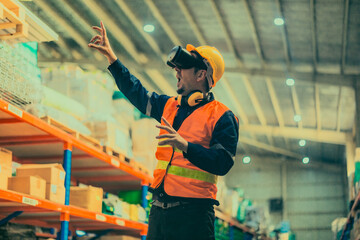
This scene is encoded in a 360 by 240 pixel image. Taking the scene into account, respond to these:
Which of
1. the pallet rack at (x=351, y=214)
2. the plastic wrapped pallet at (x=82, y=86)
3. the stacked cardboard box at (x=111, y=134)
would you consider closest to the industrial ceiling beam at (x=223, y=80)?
the plastic wrapped pallet at (x=82, y=86)

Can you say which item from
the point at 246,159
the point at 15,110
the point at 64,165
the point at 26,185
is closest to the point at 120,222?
the point at 64,165

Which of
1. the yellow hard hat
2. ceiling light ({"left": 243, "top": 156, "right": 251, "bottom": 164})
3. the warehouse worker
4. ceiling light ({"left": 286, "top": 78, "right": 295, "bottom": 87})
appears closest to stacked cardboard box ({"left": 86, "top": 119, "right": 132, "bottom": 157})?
the warehouse worker

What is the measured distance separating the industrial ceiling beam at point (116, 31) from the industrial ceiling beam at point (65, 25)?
29.7 inches

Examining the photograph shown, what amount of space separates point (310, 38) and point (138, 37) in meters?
3.55

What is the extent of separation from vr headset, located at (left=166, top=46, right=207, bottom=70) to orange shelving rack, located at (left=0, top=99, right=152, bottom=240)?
219 cm

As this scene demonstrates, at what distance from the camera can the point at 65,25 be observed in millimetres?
10758

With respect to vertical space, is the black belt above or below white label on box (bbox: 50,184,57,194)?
below

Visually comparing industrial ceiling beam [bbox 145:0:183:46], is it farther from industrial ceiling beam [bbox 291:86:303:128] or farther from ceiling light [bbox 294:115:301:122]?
ceiling light [bbox 294:115:301:122]

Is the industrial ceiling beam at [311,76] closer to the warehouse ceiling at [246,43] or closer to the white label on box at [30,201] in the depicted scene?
the warehouse ceiling at [246,43]

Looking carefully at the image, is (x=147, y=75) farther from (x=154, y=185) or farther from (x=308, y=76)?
(x=154, y=185)

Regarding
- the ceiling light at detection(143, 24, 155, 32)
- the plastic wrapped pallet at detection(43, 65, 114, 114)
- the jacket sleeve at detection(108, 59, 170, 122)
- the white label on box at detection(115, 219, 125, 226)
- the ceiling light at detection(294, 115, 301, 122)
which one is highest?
the ceiling light at detection(143, 24, 155, 32)

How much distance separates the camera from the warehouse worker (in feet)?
9.04

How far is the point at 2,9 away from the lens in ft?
13.8

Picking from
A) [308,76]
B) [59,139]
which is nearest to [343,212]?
[308,76]
